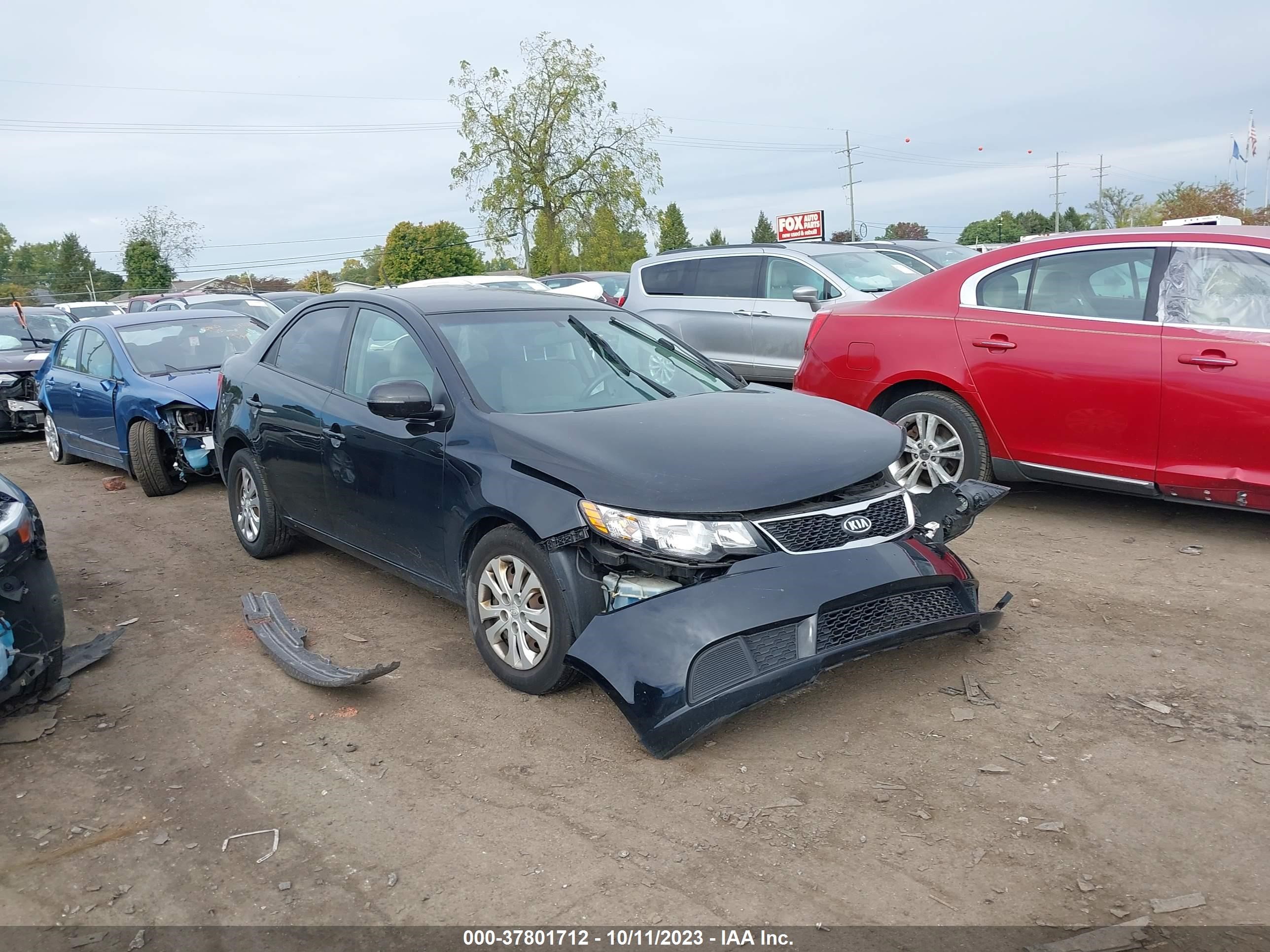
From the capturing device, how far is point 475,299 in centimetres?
527

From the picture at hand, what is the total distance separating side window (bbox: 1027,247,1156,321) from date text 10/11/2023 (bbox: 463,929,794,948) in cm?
450

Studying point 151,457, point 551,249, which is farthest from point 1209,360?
point 551,249

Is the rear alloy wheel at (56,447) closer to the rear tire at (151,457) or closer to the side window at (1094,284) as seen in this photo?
the rear tire at (151,457)

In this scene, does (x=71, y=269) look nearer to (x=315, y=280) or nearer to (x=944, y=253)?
(x=315, y=280)

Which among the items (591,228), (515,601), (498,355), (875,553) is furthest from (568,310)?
(591,228)

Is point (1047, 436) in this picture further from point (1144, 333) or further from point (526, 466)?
point (526, 466)

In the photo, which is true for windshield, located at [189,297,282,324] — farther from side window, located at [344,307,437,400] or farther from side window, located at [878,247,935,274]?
side window, located at [878,247,935,274]

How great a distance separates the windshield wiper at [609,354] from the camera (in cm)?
496

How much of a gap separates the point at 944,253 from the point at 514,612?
508 inches

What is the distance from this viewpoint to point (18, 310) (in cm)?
1439

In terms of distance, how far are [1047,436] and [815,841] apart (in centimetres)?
377

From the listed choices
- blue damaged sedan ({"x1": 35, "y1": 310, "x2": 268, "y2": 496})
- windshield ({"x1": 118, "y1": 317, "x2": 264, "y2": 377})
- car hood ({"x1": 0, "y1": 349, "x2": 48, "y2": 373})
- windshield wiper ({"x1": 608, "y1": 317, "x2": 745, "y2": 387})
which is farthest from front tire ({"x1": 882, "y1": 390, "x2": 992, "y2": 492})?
car hood ({"x1": 0, "y1": 349, "x2": 48, "y2": 373})

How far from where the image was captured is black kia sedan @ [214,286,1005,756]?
3.56 metres

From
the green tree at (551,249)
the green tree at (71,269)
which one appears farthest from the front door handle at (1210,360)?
the green tree at (71,269)
